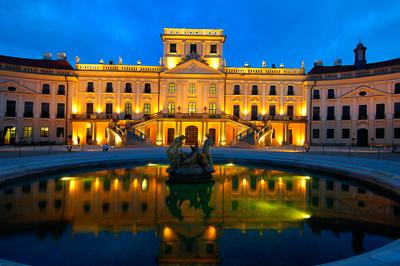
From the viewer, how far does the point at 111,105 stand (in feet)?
139

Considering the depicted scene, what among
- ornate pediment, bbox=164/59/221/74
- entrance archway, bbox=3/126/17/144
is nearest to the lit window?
ornate pediment, bbox=164/59/221/74

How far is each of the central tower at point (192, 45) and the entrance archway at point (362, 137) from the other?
24445mm

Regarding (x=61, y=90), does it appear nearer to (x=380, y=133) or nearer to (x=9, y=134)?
(x=9, y=134)

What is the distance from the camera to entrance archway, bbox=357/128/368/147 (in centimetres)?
3934

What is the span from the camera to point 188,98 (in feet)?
136

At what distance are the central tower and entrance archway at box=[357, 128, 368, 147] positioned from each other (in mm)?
24445

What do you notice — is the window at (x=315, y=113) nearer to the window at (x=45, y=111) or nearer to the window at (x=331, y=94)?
the window at (x=331, y=94)

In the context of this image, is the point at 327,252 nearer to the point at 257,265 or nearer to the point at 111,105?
the point at 257,265

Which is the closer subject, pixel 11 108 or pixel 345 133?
pixel 11 108

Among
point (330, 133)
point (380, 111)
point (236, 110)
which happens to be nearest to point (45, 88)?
point (236, 110)

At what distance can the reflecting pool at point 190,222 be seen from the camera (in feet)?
16.7

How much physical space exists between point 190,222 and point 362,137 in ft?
137

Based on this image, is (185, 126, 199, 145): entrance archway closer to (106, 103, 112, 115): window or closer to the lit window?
the lit window

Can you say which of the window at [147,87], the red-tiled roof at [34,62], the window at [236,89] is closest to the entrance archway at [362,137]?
the window at [236,89]
